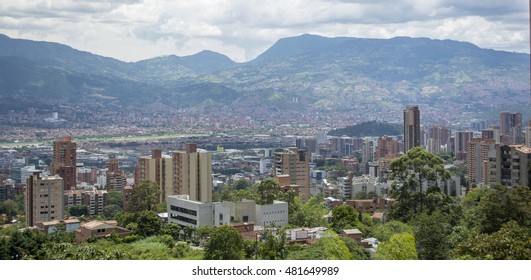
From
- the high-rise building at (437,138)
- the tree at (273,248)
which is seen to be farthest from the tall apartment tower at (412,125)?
A: the tree at (273,248)

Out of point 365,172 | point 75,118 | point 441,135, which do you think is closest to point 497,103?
point 441,135

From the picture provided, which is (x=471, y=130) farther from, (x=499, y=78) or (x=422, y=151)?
(x=422, y=151)

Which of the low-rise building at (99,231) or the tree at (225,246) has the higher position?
the tree at (225,246)

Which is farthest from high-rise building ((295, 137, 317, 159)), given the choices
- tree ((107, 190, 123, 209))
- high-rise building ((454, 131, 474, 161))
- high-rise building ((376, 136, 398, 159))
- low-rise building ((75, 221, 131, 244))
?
low-rise building ((75, 221, 131, 244))

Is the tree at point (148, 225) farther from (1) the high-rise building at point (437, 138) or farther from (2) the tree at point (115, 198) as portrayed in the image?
(1) the high-rise building at point (437, 138)

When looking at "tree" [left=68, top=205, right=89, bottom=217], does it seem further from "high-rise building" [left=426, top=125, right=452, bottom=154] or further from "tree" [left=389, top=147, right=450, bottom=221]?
"high-rise building" [left=426, top=125, right=452, bottom=154]
